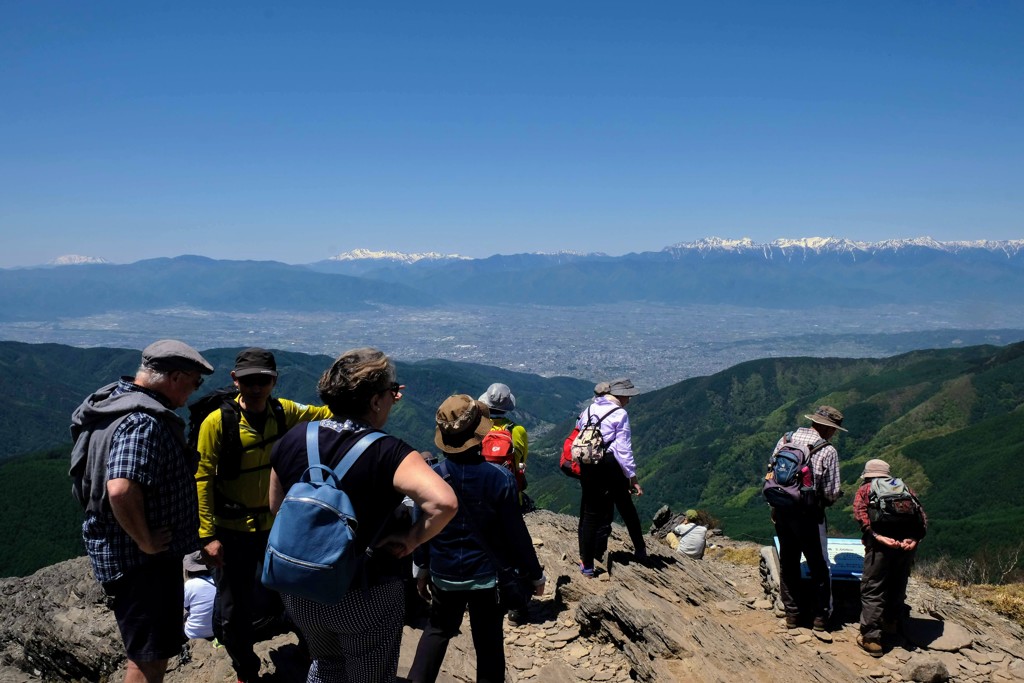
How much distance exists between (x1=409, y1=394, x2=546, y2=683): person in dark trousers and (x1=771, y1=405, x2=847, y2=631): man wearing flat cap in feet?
13.4

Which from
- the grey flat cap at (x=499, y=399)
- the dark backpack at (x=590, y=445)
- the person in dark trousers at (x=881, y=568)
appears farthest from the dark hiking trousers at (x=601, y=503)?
the person in dark trousers at (x=881, y=568)

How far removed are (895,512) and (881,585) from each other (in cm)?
87

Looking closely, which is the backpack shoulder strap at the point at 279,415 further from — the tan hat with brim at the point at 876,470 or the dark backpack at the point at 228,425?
the tan hat with brim at the point at 876,470

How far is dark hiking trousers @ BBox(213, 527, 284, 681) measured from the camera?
16.5 ft

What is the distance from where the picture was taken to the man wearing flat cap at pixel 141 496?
3.89 m

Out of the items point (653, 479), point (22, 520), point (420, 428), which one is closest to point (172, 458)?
point (22, 520)

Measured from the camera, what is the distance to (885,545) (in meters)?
6.80

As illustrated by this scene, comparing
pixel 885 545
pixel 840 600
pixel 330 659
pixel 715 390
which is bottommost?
pixel 715 390

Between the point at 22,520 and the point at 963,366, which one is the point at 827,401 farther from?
the point at 22,520

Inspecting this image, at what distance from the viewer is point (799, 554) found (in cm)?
741

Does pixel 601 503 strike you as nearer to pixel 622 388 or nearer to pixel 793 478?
pixel 622 388

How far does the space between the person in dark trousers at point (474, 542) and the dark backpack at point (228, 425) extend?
5.16ft

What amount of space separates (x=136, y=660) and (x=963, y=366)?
540ft

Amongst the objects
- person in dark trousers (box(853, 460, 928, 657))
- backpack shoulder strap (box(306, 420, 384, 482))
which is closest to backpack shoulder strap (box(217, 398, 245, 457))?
backpack shoulder strap (box(306, 420, 384, 482))
